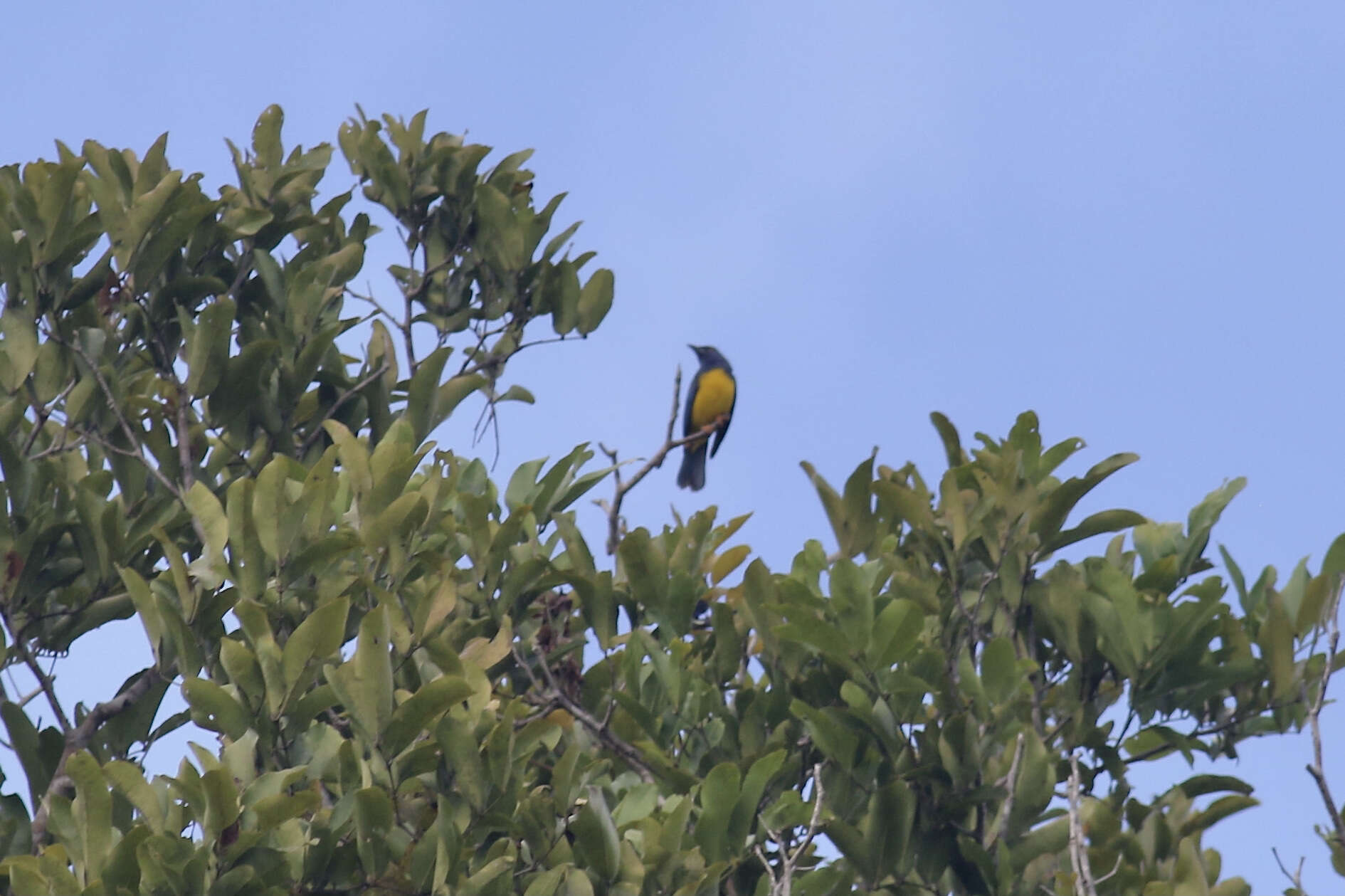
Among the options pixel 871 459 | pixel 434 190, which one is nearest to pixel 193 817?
pixel 871 459

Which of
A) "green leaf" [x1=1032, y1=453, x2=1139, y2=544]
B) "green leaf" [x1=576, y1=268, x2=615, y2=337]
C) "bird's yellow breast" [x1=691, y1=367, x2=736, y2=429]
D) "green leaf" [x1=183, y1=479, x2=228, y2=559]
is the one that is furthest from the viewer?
"bird's yellow breast" [x1=691, y1=367, x2=736, y2=429]

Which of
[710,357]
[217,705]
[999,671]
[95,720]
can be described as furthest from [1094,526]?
[710,357]

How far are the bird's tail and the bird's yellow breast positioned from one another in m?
0.25

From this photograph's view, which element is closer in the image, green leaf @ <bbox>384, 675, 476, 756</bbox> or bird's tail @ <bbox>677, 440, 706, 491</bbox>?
green leaf @ <bbox>384, 675, 476, 756</bbox>

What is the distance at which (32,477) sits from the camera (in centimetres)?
464

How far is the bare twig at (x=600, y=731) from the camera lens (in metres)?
4.19

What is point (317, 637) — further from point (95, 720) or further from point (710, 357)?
point (710, 357)

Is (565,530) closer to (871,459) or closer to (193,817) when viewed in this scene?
(871,459)

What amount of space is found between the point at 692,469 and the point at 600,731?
29.4 feet

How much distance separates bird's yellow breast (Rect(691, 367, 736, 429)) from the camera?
43.7 feet

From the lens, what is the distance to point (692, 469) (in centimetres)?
1311

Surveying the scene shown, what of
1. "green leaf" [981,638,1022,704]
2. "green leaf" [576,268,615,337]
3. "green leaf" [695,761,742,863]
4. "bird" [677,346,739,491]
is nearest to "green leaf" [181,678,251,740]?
"green leaf" [695,761,742,863]

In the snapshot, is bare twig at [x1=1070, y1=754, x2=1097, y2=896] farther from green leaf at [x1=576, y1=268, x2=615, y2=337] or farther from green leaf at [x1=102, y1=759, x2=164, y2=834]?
green leaf at [x1=576, y1=268, x2=615, y2=337]

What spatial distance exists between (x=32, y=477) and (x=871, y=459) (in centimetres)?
247
